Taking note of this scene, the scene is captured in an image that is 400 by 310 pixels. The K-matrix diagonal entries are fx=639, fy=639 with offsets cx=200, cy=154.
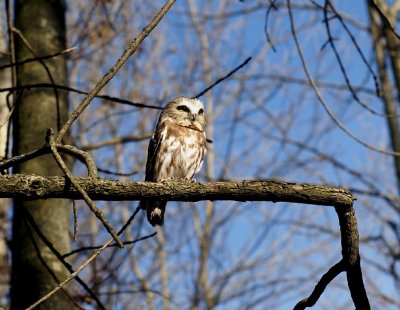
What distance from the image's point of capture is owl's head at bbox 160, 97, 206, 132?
5529mm

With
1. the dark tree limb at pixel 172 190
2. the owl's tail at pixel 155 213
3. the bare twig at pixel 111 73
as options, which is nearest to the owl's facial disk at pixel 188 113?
the owl's tail at pixel 155 213

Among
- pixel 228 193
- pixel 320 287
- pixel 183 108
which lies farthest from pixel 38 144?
pixel 320 287

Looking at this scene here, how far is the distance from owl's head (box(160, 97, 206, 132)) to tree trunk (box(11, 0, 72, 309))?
1.34 m

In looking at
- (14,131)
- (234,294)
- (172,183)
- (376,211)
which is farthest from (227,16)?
(172,183)

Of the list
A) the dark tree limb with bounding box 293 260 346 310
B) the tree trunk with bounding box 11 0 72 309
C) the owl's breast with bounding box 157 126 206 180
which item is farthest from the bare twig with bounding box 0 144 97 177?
the owl's breast with bounding box 157 126 206 180

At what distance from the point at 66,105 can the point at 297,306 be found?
2.58m

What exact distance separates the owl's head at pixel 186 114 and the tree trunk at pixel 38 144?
134cm

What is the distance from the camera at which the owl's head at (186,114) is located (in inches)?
218

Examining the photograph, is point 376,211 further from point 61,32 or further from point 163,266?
point 61,32

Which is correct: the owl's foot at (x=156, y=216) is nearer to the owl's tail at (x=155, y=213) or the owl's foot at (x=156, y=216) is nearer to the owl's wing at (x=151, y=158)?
the owl's tail at (x=155, y=213)

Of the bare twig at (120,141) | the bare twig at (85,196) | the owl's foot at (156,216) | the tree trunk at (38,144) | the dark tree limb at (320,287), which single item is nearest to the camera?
the bare twig at (85,196)

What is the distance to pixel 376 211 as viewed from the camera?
9359 millimetres

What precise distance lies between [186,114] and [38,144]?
1.95m

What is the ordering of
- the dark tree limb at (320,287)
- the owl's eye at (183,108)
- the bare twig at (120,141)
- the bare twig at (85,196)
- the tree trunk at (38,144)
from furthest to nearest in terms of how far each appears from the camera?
1. the owl's eye at (183,108)
2. the bare twig at (120,141)
3. the tree trunk at (38,144)
4. the dark tree limb at (320,287)
5. the bare twig at (85,196)
